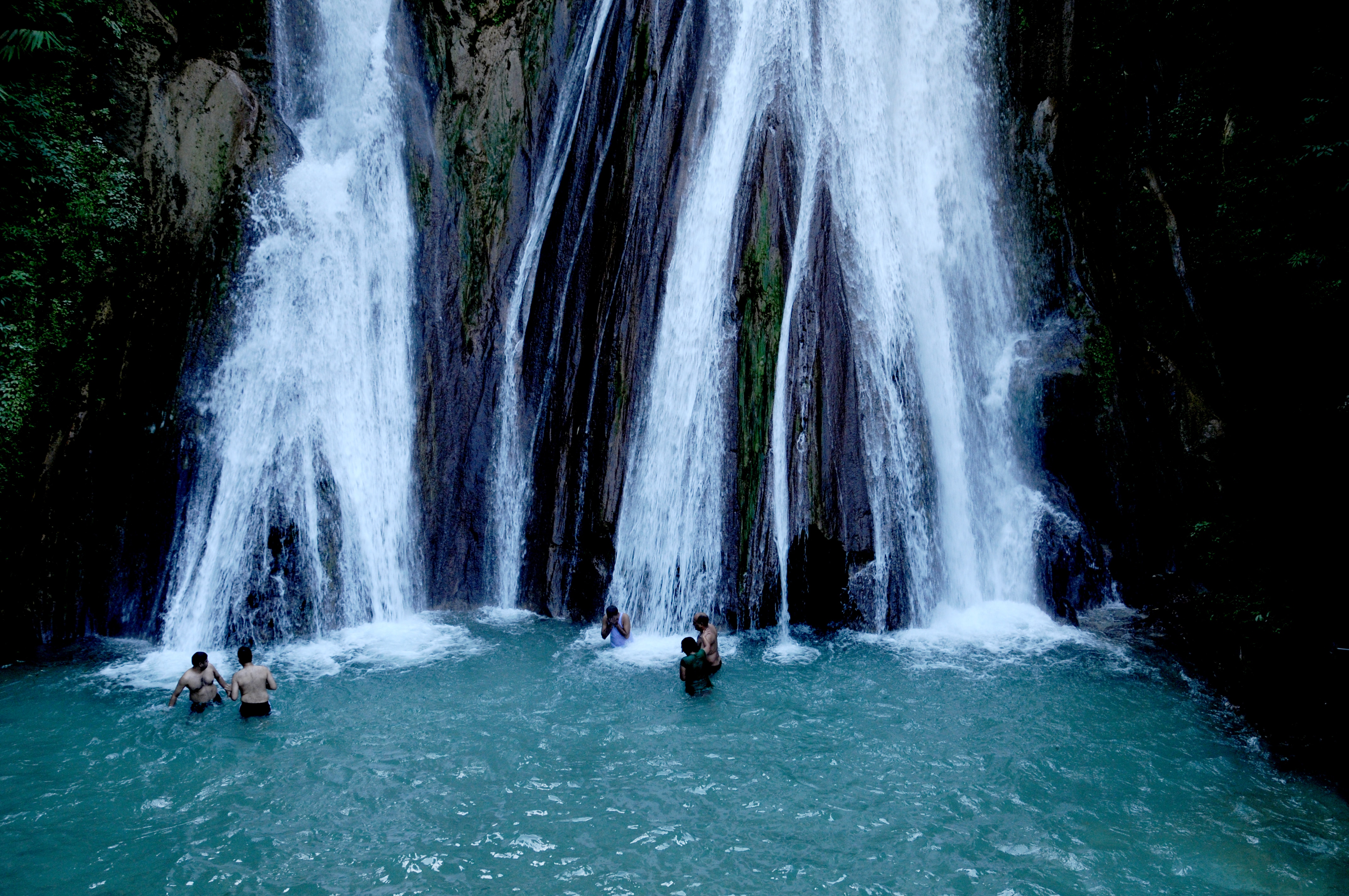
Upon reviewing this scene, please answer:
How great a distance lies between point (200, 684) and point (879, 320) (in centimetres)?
1153

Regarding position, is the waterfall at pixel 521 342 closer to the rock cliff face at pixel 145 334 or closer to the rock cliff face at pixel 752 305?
the rock cliff face at pixel 752 305

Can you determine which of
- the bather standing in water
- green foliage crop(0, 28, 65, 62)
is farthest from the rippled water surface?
green foliage crop(0, 28, 65, 62)

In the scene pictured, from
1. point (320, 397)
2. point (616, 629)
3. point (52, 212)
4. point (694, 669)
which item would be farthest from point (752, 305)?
point (52, 212)

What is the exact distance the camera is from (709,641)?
10.7 meters

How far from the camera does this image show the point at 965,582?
13.4m

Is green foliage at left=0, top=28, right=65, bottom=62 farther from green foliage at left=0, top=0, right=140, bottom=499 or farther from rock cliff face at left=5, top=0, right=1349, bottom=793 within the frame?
rock cliff face at left=5, top=0, right=1349, bottom=793

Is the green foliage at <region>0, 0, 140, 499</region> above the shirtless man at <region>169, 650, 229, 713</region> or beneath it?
above

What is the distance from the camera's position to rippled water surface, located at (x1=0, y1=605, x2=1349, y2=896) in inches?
269

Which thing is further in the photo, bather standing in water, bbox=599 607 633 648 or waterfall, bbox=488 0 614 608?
waterfall, bbox=488 0 614 608

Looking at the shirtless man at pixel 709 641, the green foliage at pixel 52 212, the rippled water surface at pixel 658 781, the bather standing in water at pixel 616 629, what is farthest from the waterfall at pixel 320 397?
the shirtless man at pixel 709 641

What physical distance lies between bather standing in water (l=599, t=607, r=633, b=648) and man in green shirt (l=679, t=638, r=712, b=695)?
191 centimetres

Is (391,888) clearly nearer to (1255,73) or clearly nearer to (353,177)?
(353,177)

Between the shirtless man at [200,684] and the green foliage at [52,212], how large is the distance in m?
5.06

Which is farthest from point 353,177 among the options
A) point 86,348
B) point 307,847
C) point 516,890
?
point 516,890
